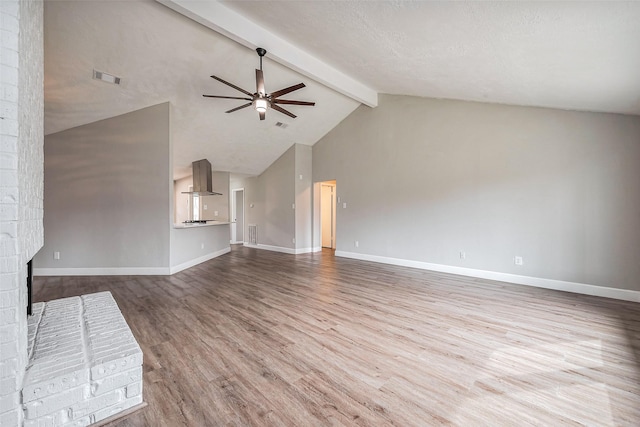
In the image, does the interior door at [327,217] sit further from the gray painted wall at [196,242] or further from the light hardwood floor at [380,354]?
the light hardwood floor at [380,354]

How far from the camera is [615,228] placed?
366 centimetres

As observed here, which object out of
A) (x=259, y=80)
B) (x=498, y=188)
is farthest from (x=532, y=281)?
(x=259, y=80)

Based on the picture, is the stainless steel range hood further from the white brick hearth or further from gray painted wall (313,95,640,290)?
the white brick hearth

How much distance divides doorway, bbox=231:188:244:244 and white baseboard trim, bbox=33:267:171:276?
4.55m

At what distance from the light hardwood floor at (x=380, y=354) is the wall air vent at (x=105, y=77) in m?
3.00

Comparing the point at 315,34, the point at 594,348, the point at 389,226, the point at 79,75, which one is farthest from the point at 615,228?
the point at 79,75

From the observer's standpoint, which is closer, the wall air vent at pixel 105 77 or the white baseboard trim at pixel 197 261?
the wall air vent at pixel 105 77

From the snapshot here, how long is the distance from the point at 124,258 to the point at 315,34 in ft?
16.2

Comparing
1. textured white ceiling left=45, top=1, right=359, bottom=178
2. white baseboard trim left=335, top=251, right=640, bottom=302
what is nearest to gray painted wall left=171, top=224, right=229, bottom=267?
textured white ceiling left=45, top=1, right=359, bottom=178

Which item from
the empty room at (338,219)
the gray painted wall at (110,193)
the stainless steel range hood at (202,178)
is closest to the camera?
the empty room at (338,219)

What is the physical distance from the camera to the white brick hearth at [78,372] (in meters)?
1.39

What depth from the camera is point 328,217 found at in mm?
8641

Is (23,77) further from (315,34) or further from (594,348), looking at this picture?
(594,348)

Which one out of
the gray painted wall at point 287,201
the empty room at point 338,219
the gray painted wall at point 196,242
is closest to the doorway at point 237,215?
the gray painted wall at point 287,201
